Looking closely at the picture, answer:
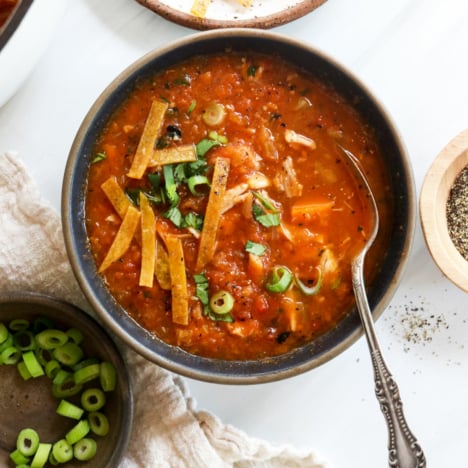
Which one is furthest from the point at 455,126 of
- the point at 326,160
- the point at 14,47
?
the point at 14,47

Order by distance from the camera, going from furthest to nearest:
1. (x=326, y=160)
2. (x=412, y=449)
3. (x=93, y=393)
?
(x=93, y=393), (x=326, y=160), (x=412, y=449)

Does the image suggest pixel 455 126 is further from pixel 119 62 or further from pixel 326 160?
pixel 119 62

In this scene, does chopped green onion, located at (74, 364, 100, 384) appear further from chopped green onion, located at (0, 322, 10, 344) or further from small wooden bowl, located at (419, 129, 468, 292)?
small wooden bowl, located at (419, 129, 468, 292)

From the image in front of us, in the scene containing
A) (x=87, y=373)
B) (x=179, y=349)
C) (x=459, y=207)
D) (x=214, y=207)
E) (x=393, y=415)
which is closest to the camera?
(x=393, y=415)

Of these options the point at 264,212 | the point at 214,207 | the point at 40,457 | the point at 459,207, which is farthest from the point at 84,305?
the point at 459,207

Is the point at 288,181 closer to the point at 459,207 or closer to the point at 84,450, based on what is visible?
the point at 459,207

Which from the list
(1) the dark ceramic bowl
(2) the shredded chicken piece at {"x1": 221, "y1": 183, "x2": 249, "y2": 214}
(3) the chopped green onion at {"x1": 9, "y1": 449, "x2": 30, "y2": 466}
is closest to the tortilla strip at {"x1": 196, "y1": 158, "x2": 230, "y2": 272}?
(2) the shredded chicken piece at {"x1": 221, "y1": 183, "x2": 249, "y2": 214}

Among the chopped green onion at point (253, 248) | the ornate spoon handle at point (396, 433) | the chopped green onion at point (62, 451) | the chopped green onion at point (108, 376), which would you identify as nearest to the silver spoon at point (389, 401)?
the ornate spoon handle at point (396, 433)
